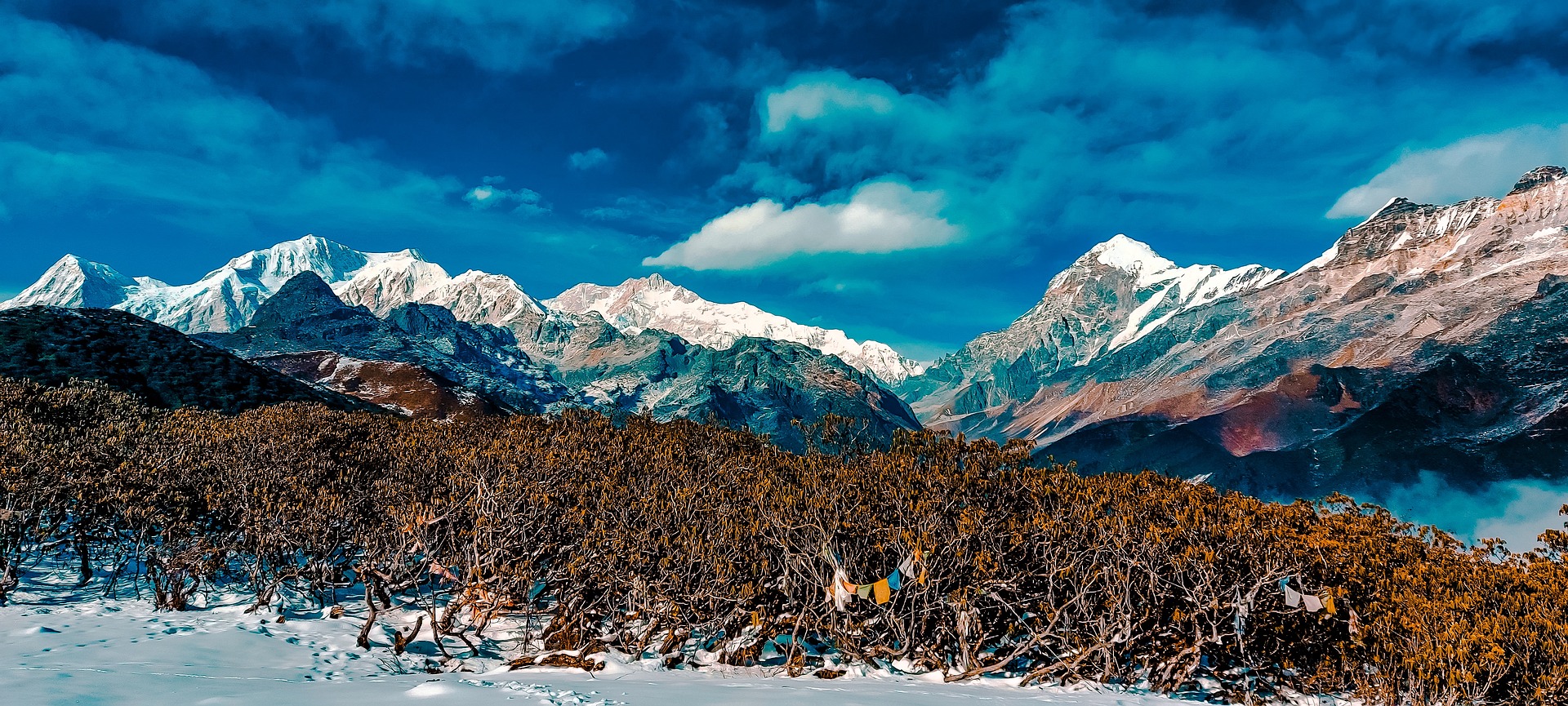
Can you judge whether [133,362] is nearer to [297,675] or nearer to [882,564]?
[297,675]

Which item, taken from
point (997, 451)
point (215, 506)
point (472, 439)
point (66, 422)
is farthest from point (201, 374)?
point (997, 451)

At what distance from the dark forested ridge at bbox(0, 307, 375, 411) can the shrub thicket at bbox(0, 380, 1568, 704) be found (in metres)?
66.8

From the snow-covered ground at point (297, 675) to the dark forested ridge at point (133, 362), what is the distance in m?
70.2

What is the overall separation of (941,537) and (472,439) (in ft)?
87.5

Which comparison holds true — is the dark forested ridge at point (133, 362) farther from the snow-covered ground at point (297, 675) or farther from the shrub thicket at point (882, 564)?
the snow-covered ground at point (297, 675)

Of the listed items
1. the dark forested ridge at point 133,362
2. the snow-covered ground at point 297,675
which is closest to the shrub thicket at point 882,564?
the snow-covered ground at point 297,675

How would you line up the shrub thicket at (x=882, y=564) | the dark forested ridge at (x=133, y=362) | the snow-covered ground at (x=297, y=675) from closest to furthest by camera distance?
the snow-covered ground at (x=297, y=675) < the shrub thicket at (x=882, y=564) < the dark forested ridge at (x=133, y=362)

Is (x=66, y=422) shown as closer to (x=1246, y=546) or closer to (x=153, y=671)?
(x=153, y=671)

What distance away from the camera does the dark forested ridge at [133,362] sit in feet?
300

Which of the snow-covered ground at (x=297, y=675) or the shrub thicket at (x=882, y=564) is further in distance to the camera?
the shrub thicket at (x=882, y=564)

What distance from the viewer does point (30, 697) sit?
14.7 m

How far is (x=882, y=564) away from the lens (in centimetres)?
2711

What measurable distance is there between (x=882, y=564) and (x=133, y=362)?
116 metres

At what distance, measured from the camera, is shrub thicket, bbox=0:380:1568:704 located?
23.7 metres
